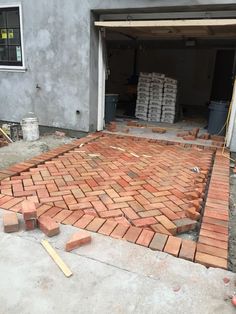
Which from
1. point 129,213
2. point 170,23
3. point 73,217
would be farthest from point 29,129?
point 129,213

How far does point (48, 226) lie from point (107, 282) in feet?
2.31

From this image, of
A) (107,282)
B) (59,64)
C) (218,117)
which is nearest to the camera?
(107,282)

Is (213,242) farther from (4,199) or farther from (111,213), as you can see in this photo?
(4,199)

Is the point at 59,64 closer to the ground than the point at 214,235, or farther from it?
farther from it

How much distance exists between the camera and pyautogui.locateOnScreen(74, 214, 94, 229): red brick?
7.69ft

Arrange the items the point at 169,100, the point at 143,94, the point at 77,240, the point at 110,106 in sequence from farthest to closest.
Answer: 1. the point at 143,94
2. the point at 169,100
3. the point at 110,106
4. the point at 77,240

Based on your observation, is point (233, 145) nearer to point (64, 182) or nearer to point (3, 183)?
point (64, 182)

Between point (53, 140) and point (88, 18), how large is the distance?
2255mm

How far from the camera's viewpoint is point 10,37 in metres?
5.70

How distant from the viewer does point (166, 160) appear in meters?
4.28

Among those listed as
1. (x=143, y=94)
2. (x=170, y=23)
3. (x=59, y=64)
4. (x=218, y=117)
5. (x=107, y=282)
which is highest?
(x=170, y=23)

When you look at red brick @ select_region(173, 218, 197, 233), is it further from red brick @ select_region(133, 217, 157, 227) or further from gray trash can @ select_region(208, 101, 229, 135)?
gray trash can @ select_region(208, 101, 229, 135)

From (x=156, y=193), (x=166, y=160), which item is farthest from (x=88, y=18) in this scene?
(x=156, y=193)

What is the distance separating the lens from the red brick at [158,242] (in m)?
2.09
